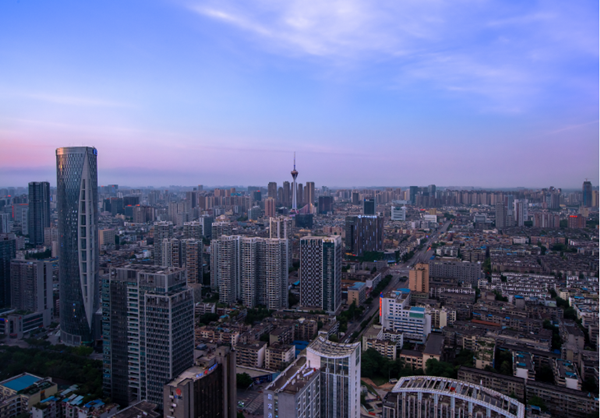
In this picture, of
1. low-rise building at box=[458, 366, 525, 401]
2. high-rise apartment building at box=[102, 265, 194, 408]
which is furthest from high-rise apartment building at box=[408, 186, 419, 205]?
high-rise apartment building at box=[102, 265, 194, 408]

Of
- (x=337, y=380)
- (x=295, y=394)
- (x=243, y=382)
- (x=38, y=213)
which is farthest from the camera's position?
(x=38, y=213)

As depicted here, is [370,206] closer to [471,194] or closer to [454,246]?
[454,246]

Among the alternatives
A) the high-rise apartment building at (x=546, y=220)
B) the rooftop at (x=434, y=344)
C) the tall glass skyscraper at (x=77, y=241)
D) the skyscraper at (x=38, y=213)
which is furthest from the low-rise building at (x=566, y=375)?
the skyscraper at (x=38, y=213)

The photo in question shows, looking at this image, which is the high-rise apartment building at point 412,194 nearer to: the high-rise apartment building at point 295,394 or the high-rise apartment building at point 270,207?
the high-rise apartment building at point 270,207

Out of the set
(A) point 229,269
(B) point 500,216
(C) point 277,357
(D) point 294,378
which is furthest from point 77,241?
(B) point 500,216

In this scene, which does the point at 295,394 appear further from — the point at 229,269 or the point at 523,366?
the point at 229,269

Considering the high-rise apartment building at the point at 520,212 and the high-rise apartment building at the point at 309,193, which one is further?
the high-rise apartment building at the point at 309,193
